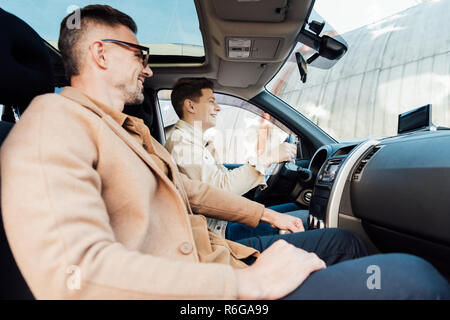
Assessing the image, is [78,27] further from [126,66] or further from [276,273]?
[276,273]

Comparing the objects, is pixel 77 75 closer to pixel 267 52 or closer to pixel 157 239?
pixel 157 239

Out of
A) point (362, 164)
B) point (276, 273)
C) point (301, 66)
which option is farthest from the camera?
point (301, 66)

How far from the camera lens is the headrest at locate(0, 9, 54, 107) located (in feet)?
2.86

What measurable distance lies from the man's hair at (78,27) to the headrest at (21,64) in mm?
80

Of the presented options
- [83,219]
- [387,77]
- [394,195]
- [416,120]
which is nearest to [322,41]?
[416,120]

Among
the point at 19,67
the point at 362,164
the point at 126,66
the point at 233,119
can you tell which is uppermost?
the point at 233,119

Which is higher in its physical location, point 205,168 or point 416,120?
point 416,120

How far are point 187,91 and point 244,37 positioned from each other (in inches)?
23.3

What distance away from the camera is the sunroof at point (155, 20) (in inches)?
67.5

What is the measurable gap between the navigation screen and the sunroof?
4.86 ft

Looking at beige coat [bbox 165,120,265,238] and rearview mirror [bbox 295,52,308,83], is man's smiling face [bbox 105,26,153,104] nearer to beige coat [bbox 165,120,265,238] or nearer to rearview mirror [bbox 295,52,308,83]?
beige coat [bbox 165,120,265,238]

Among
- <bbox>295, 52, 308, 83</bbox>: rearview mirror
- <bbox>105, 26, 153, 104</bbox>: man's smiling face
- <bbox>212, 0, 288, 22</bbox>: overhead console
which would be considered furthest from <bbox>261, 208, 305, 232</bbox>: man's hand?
<bbox>295, 52, 308, 83</bbox>: rearview mirror

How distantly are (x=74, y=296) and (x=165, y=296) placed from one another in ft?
0.53

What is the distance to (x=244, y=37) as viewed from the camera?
191cm
